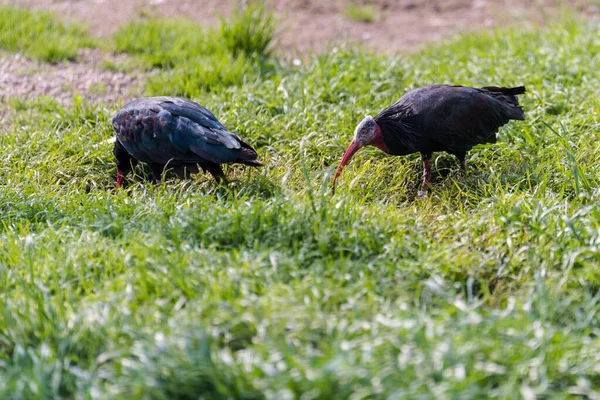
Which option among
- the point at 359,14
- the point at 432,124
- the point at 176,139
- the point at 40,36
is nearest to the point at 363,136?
the point at 432,124

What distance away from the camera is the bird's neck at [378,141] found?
4629mm

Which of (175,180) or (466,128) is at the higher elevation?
(466,128)

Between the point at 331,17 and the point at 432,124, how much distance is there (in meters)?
4.01

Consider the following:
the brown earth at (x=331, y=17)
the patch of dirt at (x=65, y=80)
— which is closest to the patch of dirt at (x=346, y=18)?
the brown earth at (x=331, y=17)

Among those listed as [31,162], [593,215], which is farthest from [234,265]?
[31,162]

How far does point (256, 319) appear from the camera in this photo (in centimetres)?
293

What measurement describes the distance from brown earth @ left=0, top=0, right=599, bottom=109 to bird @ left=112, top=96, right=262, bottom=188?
1.88 metres

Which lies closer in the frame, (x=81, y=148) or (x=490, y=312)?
(x=490, y=312)

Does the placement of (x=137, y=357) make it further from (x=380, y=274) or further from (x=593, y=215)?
(x=593, y=215)

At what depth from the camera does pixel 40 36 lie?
22.3 feet

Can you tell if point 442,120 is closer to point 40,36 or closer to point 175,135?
point 175,135

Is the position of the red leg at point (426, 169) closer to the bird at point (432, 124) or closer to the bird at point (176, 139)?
the bird at point (432, 124)

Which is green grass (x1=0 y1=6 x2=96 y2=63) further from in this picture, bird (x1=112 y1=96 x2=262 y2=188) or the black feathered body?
the black feathered body

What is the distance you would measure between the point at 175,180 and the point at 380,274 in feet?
5.80
